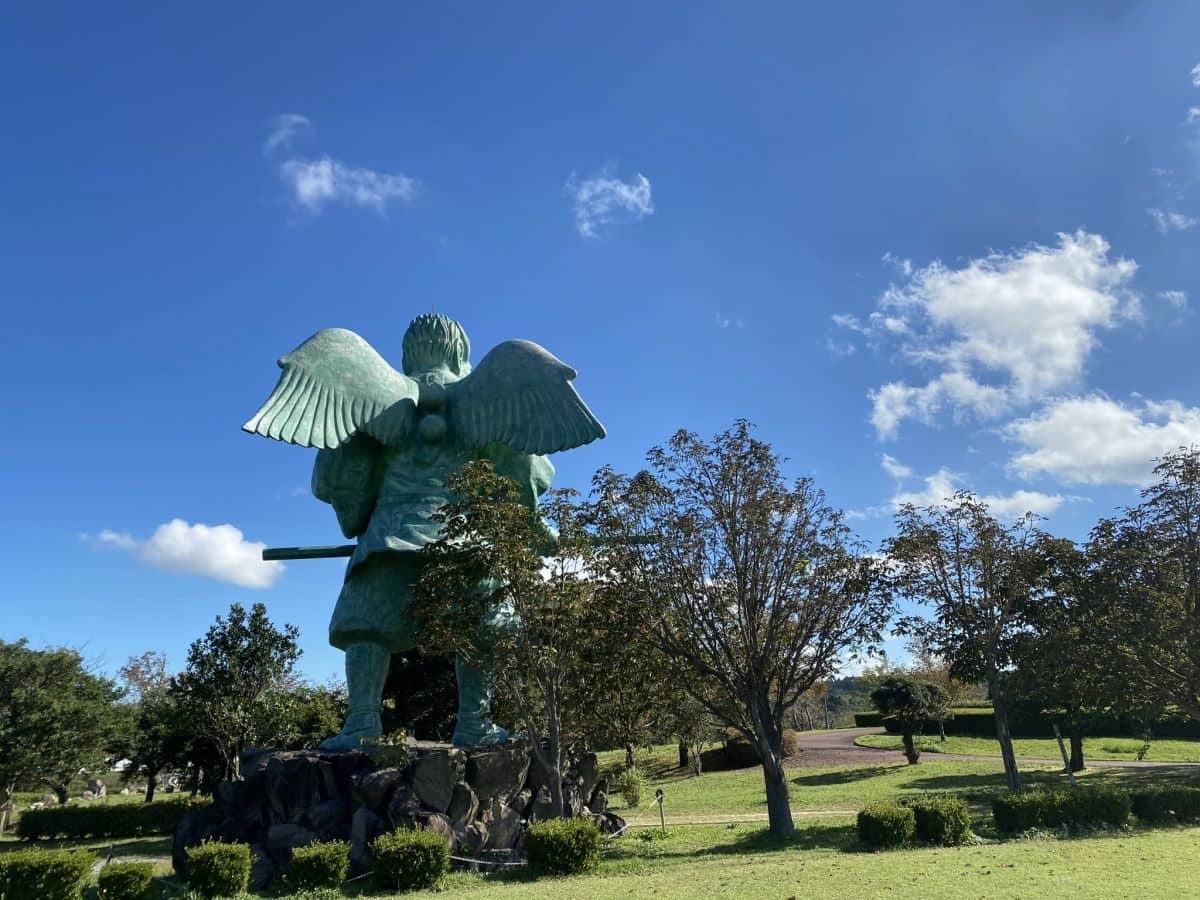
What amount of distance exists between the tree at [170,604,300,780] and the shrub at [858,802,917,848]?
15.7 m

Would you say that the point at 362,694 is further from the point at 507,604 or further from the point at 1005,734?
the point at 1005,734

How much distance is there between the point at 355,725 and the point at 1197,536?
1374cm

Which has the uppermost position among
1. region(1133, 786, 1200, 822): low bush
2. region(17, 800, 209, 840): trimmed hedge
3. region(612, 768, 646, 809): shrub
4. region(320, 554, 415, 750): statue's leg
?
region(320, 554, 415, 750): statue's leg

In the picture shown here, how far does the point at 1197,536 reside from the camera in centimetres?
1396

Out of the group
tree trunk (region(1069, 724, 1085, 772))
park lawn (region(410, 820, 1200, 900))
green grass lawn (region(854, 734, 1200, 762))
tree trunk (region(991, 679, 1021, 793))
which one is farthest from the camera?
green grass lawn (region(854, 734, 1200, 762))

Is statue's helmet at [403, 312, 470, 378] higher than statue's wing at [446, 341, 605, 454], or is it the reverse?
statue's helmet at [403, 312, 470, 378]

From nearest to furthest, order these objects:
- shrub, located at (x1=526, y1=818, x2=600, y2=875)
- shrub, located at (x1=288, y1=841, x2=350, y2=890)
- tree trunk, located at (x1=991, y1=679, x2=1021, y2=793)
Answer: shrub, located at (x1=288, y1=841, x2=350, y2=890) → shrub, located at (x1=526, y1=818, x2=600, y2=875) → tree trunk, located at (x1=991, y1=679, x2=1021, y2=793)

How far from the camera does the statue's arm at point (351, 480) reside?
11.8m

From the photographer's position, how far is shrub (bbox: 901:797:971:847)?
10.1 meters

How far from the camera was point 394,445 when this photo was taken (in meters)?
11.7

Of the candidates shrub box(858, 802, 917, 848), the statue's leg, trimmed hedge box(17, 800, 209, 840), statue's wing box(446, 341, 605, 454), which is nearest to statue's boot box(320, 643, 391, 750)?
the statue's leg

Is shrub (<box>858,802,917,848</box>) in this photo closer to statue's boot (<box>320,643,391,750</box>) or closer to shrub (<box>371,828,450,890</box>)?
shrub (<box>371,828,450,890</box>)

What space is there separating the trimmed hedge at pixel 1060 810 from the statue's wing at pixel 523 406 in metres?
7.36

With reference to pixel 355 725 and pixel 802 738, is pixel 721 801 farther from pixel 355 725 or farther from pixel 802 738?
pixel 802 738
